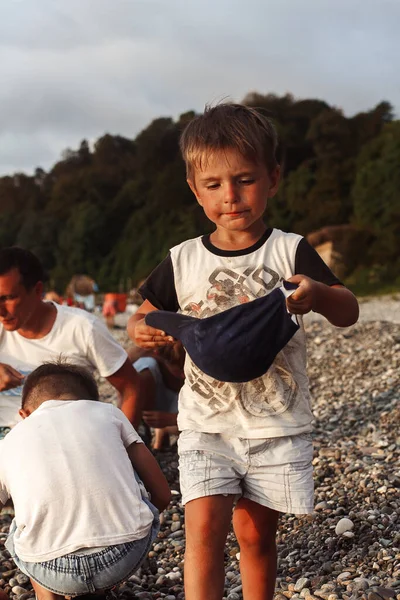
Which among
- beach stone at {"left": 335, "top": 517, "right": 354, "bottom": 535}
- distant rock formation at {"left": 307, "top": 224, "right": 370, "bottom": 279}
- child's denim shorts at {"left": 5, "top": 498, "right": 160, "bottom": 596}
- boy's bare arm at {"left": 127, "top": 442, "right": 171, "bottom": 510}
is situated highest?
distant rock formation at {"left": 307, "top": 224, "right": 370, "bottom": 279}

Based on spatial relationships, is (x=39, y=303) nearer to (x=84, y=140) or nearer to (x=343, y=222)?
(x=343, y=222)

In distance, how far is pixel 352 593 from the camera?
107 inches

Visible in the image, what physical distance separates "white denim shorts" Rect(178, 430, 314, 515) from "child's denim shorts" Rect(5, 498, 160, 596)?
0.32 metres

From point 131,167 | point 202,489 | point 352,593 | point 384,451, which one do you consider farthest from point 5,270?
point 131,167

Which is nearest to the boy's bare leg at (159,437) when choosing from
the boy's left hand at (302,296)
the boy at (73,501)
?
the boy at (73,501)

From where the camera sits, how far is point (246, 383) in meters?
2.41

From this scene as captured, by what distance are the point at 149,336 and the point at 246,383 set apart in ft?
1.25

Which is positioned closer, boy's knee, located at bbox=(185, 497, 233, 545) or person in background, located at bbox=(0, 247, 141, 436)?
boy's knee, located at bbox=(185, 497, 233, 545)

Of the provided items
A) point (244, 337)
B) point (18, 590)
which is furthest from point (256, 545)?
point (18, 590)

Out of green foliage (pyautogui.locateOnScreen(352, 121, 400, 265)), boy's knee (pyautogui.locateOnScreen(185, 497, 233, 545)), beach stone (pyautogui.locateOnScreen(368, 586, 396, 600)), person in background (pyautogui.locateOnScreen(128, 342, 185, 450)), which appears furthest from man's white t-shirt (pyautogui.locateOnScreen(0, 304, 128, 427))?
green foliage (pyautogui.locateOnScreen(352, 121, 400, 265))

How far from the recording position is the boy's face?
240 centimetres

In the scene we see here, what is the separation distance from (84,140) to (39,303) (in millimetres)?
67562

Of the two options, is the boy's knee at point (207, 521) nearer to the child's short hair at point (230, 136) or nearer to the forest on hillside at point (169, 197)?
the child's short hair at point (230, 136)

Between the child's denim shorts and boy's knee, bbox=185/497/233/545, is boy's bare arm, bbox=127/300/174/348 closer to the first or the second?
boy's knee, bbox=185/497/233/545
